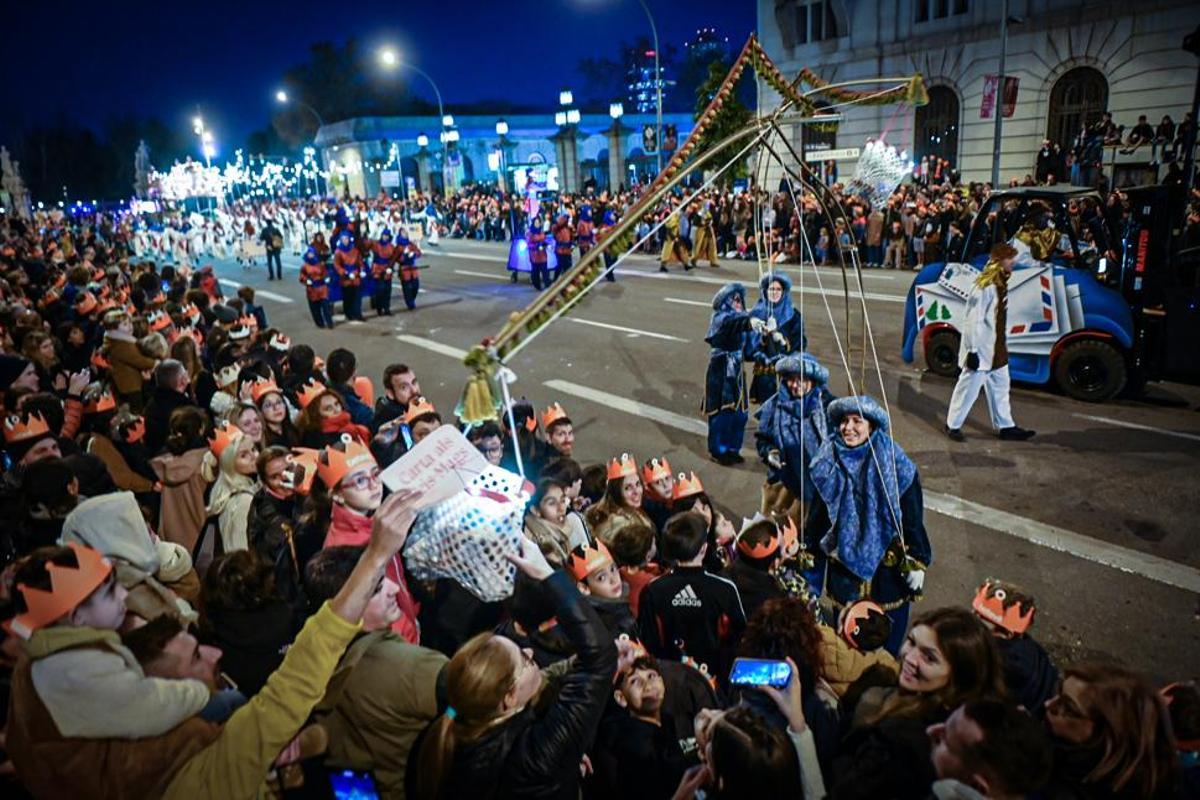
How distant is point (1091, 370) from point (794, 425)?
512cm

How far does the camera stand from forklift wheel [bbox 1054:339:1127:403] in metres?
7.93

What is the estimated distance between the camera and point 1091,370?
812 cm

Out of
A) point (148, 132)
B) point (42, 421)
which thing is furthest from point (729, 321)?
point (148, 132)

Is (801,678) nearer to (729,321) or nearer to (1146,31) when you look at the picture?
(729,321)

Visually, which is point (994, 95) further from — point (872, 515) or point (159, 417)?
point (159, 417)

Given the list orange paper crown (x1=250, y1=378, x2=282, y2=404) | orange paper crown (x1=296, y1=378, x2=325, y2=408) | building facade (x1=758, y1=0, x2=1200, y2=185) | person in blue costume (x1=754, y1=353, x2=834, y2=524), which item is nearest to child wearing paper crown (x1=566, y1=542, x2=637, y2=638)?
person in blue costume (x1=754, y1=353, x2=834, y2=524)

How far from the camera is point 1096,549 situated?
5.18 meters

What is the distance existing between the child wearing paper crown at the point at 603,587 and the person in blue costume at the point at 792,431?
196cm

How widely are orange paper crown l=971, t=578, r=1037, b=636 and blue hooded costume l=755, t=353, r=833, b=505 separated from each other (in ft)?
6.36

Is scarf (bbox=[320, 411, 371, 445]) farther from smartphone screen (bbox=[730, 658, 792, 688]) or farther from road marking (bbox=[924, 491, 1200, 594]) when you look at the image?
road marking (bbox=[924, 491, 1200, 594])

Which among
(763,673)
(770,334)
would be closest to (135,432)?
(763,673)

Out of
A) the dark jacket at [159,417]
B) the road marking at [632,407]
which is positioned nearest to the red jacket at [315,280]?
the road marking at [632,407]

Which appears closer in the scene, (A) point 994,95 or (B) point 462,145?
(A) point 994,95

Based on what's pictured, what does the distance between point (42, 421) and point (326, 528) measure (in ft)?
8.20
